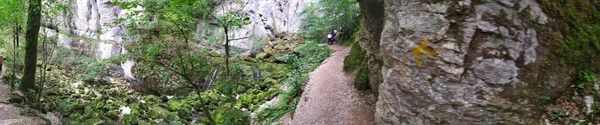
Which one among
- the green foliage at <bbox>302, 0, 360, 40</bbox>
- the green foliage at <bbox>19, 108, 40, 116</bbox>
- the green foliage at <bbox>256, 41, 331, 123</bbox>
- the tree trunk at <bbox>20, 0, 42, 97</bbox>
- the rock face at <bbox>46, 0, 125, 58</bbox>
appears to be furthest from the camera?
the rock face at <bbox>46, 0, 125, 58</bbox>

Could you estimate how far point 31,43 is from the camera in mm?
12391

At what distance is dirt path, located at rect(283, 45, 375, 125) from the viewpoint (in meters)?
8.30

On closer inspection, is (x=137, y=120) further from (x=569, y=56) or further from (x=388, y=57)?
(x=569, y=56)

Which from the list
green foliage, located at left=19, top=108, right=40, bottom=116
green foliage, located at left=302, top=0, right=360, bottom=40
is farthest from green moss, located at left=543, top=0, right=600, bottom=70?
green foliage, located at left=19, top=108, right=40, bottom=116

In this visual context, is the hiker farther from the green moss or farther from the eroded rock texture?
the green moss

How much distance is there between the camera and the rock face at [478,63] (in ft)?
16.2

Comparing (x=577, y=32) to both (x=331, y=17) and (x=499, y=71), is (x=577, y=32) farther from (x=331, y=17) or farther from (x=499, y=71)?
(x=331, y=17)

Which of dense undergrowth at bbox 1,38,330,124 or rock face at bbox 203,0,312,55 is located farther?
rock face at bbox 203,0,312,55

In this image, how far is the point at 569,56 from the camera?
526cm

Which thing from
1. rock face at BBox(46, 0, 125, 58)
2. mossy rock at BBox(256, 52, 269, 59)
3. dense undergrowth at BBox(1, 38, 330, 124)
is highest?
rock face at BBox(46, 0, 125, 58)

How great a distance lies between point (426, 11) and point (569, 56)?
2033mm

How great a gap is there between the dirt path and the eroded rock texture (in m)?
2.73

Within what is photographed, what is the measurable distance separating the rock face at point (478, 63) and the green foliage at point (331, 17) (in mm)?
12823

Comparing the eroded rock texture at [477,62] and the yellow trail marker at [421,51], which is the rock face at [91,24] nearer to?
the yellow trail marker at [421,51]
